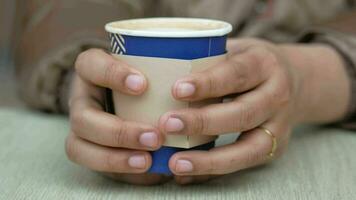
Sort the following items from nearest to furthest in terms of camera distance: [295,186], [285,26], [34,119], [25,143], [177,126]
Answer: [177,126] < [295,186] < [25,143] < [34,119] < [285,26]

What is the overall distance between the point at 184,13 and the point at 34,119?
Answer: 34cm

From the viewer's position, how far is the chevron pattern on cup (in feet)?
2.12

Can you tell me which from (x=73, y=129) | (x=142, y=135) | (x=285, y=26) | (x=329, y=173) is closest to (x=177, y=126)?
(x=142, y=135)

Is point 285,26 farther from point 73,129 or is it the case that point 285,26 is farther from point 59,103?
point 73,129

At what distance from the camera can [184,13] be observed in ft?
3.77

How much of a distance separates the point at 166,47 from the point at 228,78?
87mm

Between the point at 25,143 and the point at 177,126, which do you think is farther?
the point at 25,143

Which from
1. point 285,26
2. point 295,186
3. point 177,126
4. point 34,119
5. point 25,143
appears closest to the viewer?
point 177,126

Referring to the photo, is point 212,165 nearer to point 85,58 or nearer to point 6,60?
point 85,58

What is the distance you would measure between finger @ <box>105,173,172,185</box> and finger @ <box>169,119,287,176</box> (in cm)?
6

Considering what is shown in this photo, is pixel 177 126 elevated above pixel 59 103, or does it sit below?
above

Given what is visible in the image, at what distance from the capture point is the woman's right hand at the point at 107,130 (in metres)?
0.65

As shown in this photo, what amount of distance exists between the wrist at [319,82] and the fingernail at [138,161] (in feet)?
0.94

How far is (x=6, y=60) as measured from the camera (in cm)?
154
